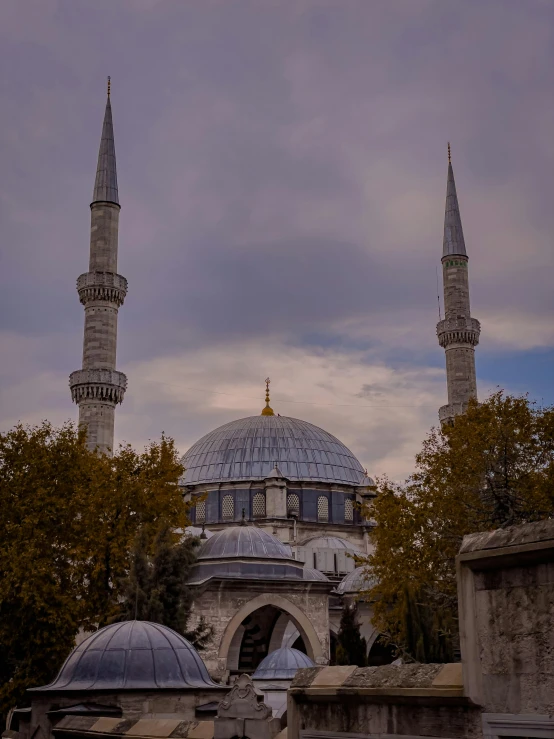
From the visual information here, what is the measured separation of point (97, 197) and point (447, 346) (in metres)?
16.2

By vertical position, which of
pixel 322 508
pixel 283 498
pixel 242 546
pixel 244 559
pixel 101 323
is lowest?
pixel 244 559

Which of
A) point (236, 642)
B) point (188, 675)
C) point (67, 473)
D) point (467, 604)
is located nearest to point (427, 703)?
point (467, 604)

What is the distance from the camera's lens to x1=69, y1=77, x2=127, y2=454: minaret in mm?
37188

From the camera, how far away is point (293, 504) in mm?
50406

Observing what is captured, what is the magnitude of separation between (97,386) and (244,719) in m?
29.4

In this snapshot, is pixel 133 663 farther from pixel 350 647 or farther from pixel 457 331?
pixel 457 331

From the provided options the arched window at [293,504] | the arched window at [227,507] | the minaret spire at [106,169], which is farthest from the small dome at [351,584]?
the minaret spire at [106,169]

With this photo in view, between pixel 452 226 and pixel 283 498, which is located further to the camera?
pixel 283 498

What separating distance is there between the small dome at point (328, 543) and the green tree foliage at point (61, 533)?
20.0m

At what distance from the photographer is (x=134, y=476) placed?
85.7 feet

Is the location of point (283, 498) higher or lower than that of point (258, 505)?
higher

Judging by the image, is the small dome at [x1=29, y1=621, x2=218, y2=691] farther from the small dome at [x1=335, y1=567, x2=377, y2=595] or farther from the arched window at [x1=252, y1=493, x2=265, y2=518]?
the arched window at [x1=252, y1=493, x2=265, y2=518]

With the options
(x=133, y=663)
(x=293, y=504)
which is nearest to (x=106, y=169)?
(x=293, y=504)

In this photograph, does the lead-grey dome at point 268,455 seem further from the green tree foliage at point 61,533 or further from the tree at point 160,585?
the tree at point 160,585
